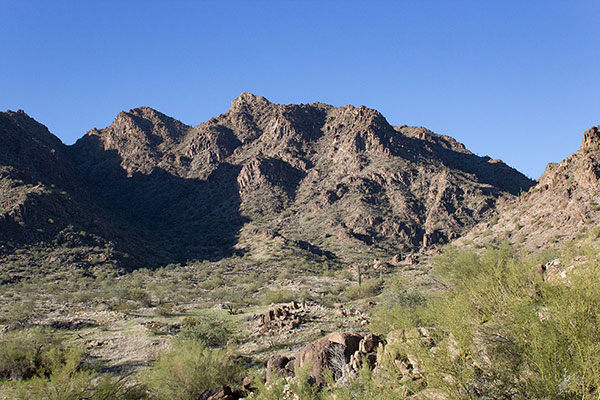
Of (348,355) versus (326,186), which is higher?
(326,186)

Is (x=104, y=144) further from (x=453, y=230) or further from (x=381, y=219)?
(x=453, y=230)

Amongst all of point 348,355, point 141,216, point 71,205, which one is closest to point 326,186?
point 141,216

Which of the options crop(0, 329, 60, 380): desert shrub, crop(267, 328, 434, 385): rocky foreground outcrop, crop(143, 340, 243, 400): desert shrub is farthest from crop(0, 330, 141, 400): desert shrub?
crop(267, 328, 434, 385): rocky foreground outcrop

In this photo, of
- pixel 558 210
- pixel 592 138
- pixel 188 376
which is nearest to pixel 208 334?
pixel 188 376

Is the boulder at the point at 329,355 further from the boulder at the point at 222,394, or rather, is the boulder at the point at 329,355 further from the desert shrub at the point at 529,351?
the desert shrub at the point at 529,351

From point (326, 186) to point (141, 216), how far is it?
133 feet

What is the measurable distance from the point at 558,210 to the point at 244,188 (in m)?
60.0

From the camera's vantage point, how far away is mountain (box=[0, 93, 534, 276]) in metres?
55.5

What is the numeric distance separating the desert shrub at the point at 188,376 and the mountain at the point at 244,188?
3971cm

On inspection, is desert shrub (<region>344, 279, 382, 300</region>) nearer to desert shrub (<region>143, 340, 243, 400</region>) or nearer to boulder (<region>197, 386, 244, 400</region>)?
desert shrub (<region>143, 340, 243, 400</region>)

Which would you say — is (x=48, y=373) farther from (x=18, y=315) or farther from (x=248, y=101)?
(x=248, y=101)

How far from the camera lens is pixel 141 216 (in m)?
80.6

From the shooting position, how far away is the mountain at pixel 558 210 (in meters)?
35.5

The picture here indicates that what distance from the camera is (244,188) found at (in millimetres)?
83812
